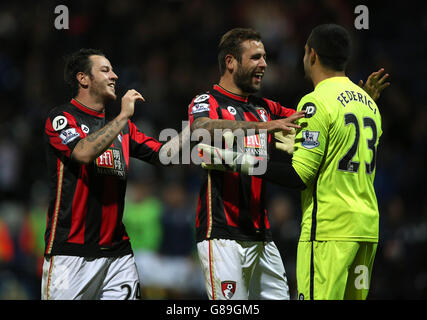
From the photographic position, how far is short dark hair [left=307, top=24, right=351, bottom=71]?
4707 mm

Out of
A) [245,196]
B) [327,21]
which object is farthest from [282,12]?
[245,196]

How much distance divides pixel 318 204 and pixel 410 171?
6192 millimetres

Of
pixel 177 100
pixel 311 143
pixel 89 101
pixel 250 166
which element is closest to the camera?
pixel 311 143

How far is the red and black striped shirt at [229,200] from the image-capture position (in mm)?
5098

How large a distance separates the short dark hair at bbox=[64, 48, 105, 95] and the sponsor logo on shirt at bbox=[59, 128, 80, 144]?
0.50 metres

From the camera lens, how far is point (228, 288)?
4977 mm

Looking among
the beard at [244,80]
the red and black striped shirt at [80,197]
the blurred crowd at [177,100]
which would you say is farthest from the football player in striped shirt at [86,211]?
the blurred crowd at [177,100]

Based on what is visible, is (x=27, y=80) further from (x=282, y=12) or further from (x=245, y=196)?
(x=245, y=196)

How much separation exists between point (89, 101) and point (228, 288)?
194cm

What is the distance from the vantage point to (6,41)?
13.4 meters

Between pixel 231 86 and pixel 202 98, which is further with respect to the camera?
pixel 231 86

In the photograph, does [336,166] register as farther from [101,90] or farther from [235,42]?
[101,90]

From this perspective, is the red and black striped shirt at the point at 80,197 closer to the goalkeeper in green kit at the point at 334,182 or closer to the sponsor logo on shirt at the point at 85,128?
the sponsor logo on shirt at the point at 85,128

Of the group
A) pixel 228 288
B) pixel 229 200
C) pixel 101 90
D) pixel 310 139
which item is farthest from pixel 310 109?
pixel 101 90
